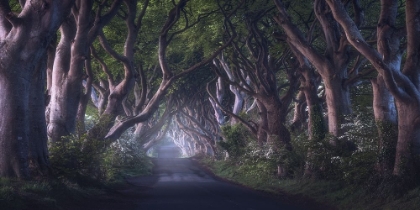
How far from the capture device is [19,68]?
1333 cm

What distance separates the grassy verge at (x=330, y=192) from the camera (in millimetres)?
13381

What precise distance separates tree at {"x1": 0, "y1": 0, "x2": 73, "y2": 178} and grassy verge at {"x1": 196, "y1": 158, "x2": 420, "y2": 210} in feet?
29.2

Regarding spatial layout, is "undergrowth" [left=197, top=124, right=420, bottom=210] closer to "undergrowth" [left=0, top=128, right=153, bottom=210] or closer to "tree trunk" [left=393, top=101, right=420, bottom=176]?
"tree trunk" [left=393, top=101, right=420, bottom=176]

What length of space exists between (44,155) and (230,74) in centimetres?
Result: 1795

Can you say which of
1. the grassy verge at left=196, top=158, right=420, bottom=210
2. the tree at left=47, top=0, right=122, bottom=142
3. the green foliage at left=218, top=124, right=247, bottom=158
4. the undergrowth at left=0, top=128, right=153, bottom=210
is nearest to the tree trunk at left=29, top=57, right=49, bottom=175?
the undergrowth at left=0, top=128, right=153, bottom=210

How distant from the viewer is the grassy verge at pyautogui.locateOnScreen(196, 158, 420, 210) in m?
13.4

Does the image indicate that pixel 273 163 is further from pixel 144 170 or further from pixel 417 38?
pixel 144 170

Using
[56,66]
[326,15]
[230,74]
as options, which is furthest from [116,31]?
[326,15]

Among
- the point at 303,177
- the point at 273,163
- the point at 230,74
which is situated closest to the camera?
the point at 303,177

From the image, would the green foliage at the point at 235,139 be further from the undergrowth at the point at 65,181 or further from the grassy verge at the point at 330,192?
the undergrowth at the point at 65,181

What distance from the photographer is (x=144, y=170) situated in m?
36.3

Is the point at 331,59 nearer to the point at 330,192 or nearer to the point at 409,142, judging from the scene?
the point at 330,192

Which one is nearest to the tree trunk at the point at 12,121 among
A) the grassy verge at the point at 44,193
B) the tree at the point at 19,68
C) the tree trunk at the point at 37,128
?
the tree at the point at 19,68

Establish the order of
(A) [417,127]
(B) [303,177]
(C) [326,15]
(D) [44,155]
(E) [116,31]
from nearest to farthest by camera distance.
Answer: (A) [417,127] → (D) [44,155] → (C) [326,15] → (B) [303,177] → (E) [116,31]
